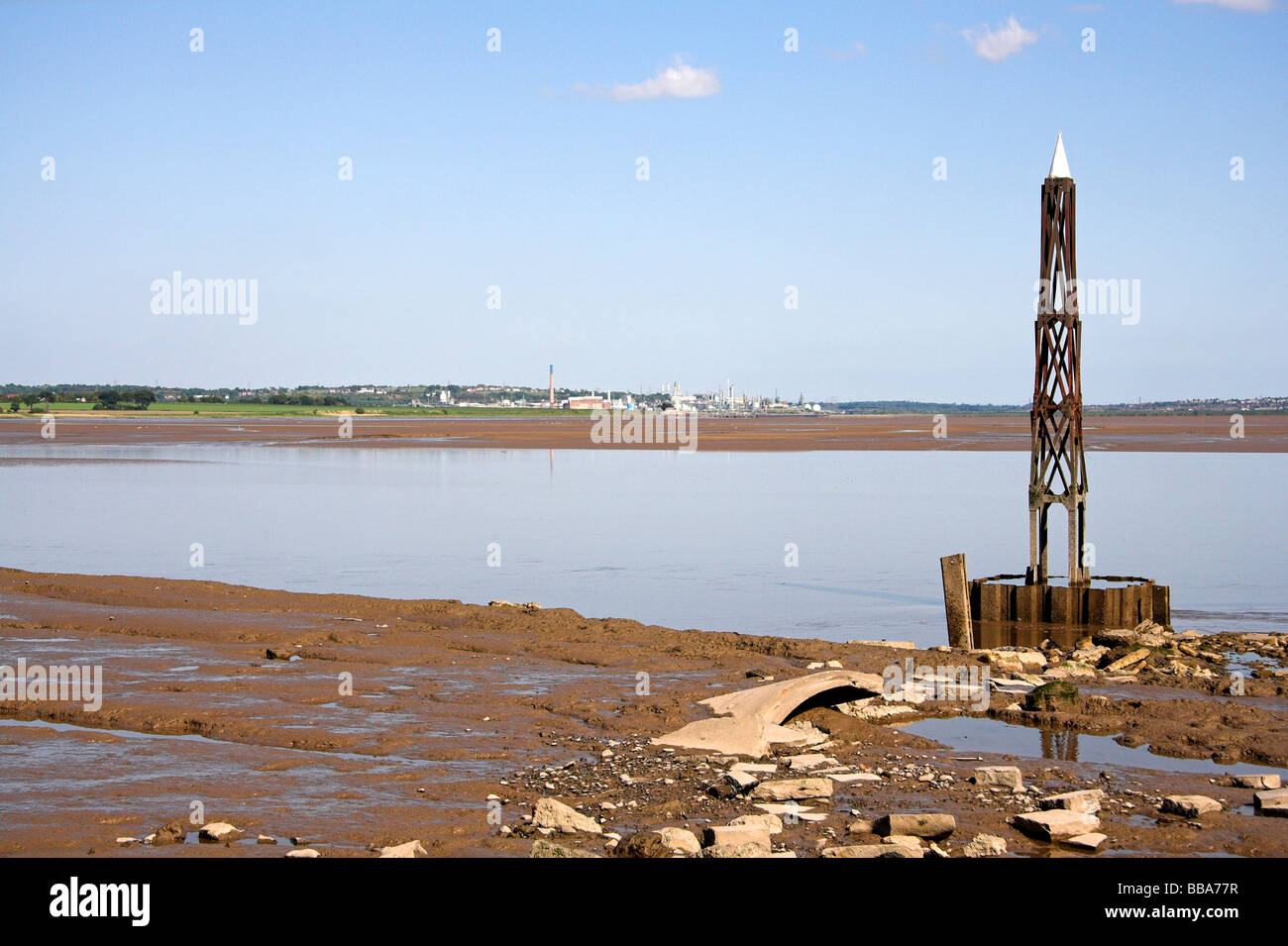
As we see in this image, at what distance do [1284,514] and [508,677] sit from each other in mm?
28473

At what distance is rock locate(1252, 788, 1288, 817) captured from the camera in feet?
32.3

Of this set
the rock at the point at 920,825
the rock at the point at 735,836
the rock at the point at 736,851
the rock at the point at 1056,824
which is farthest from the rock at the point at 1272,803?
the rock at the point at 736,851

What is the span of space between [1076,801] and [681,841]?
3393 millimetres

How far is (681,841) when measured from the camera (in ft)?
28.0

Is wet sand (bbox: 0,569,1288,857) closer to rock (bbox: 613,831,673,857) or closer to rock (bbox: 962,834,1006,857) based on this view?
rock (bbox: 962,834,1006,857)

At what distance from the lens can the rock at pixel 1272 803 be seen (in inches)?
388

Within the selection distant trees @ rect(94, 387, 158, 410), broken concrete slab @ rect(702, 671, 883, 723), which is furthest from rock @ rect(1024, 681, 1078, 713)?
distant trees @ rect(94, 387, 158, 410)

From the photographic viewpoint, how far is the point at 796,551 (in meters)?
27.1

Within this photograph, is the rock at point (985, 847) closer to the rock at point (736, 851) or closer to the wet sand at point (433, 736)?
the wet sand at point (433, 736)

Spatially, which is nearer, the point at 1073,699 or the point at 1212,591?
the point at 1073,699

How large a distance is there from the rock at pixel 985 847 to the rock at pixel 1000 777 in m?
1.64
